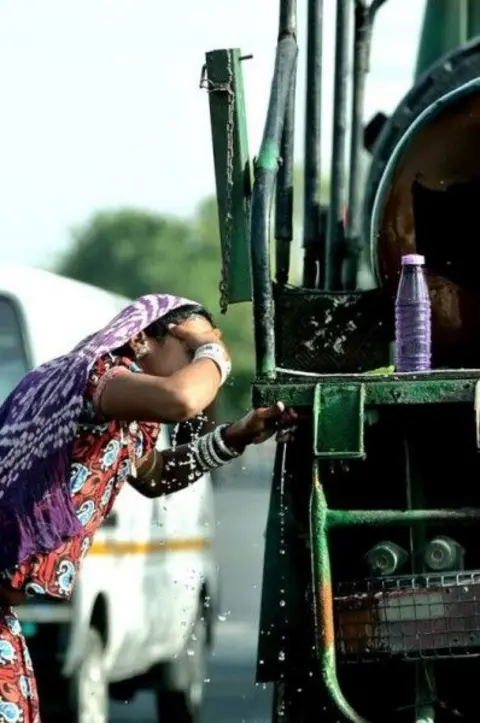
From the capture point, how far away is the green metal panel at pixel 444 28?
24.2ft

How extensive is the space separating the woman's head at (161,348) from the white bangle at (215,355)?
5 cm

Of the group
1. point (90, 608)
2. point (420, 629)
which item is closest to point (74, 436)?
point (420, 629)

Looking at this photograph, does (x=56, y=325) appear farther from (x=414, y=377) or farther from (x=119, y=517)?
(x=414, y=377)

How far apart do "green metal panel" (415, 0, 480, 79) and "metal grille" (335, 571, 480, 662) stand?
285 centimetres

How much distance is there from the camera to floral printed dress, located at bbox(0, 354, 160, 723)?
4863mm

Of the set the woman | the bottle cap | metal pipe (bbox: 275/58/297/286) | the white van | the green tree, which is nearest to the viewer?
the woman

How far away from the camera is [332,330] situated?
5.72 meters

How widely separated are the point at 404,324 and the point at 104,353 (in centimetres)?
85

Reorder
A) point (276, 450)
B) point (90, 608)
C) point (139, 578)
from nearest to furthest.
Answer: point (276, 450) < point (90, 608) < point (139, 578)

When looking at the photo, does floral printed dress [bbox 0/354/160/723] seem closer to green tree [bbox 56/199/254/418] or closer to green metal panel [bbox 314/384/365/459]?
green metal panel [bbox 314/384/365/459]

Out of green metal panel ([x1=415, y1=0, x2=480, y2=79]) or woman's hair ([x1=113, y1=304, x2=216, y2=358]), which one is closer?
woman's hair ([x1=113, y1=304, x2=216, y2=358])

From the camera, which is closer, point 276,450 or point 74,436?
point 74,436

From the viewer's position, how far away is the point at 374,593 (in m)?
4.98

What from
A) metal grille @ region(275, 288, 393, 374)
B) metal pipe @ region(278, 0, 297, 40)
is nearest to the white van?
metal grille @ region(275, 288, 393, 374)
